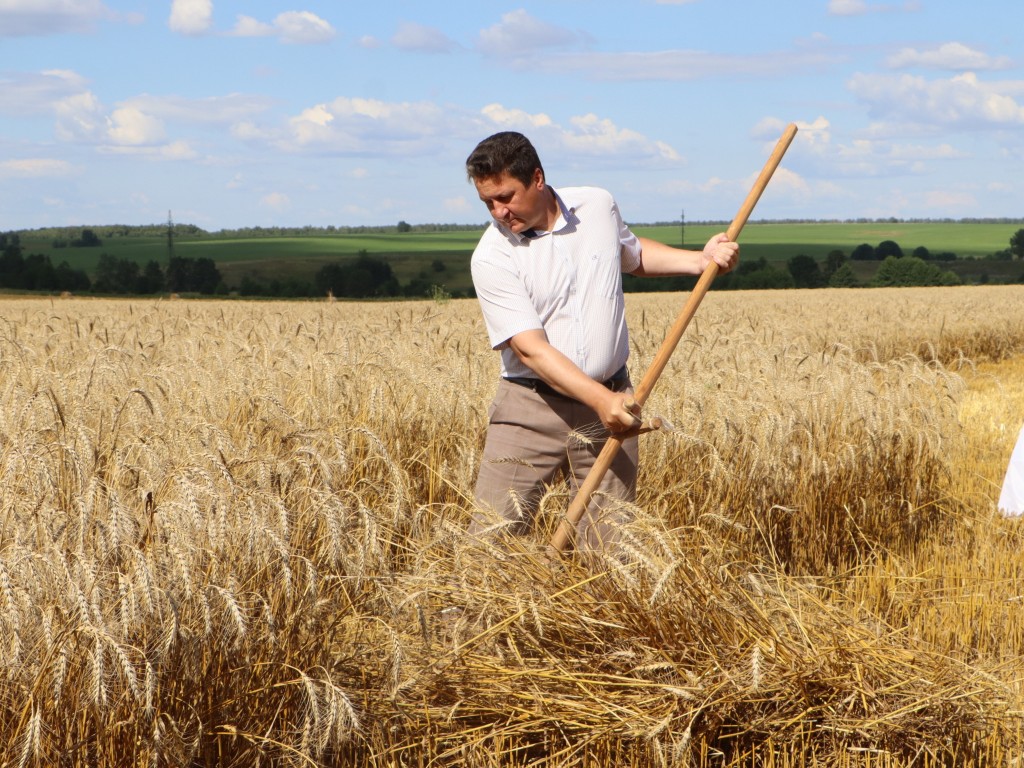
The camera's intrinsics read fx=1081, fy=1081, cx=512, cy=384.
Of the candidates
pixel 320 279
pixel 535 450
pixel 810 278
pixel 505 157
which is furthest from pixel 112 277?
pixel 505 157

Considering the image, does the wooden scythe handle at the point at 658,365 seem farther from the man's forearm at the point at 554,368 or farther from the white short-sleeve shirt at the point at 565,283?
the white short-sleeve shirt at the point at 565,283

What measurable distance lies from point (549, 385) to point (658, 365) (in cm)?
51

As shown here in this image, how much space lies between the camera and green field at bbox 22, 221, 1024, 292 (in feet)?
273

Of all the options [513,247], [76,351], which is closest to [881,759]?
[513,247]

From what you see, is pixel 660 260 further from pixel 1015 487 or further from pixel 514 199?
pixel 1015 487

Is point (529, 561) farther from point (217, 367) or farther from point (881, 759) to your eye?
point (217, 367)

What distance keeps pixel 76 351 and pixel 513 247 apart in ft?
18.4

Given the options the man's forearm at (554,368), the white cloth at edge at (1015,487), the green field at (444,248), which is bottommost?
A: the white cloth at edge at (1015,487)

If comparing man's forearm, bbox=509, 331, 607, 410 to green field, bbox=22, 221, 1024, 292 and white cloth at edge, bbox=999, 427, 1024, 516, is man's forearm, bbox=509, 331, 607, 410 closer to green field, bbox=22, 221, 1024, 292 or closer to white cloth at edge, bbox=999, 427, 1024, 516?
white cloth at edge, bbox=999, 427, 1024, 516

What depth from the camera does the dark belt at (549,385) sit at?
13.4 feet

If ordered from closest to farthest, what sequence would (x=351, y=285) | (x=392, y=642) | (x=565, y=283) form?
(x=392, y=642) < (x=565, y=283) < (x=351, y=285)

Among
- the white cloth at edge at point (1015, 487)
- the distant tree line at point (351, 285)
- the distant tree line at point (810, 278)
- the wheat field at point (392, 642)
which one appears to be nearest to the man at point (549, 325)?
the wheat field at point (392, 642)

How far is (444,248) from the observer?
115125 millimetres

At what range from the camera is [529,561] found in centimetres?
339
